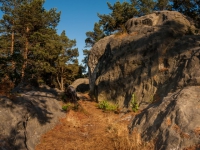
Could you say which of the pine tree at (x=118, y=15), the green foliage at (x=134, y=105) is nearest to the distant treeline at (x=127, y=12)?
the pine tree at (x=118, y=15)

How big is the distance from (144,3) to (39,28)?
25140 millimetres

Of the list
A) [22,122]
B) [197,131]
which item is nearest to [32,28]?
[22,122]

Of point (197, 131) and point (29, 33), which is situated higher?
point (29, 33)

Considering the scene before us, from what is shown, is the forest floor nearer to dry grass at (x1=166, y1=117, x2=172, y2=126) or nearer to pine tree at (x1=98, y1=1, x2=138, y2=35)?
dry grass at (x1=166, y1=117, x2=172, y2=126)

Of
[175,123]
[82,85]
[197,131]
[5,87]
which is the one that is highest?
[82,85]

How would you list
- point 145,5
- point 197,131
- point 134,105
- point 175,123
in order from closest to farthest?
point 197,131 < point 175,123 < point 134,105 < point 145,5

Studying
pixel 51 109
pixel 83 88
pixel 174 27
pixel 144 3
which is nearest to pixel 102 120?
pixel 51 109

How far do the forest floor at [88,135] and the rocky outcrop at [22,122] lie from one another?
15.8 inches

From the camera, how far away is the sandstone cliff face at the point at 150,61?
39.2ft

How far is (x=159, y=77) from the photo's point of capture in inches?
516

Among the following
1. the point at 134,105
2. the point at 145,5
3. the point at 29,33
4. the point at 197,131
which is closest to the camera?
the point at 197,131

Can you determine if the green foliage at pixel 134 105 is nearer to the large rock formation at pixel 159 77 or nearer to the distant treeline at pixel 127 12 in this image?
the large rock formation at pixel 159 77

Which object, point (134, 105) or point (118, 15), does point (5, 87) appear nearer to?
point (134, 105)

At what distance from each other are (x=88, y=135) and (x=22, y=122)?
10.1 ft
